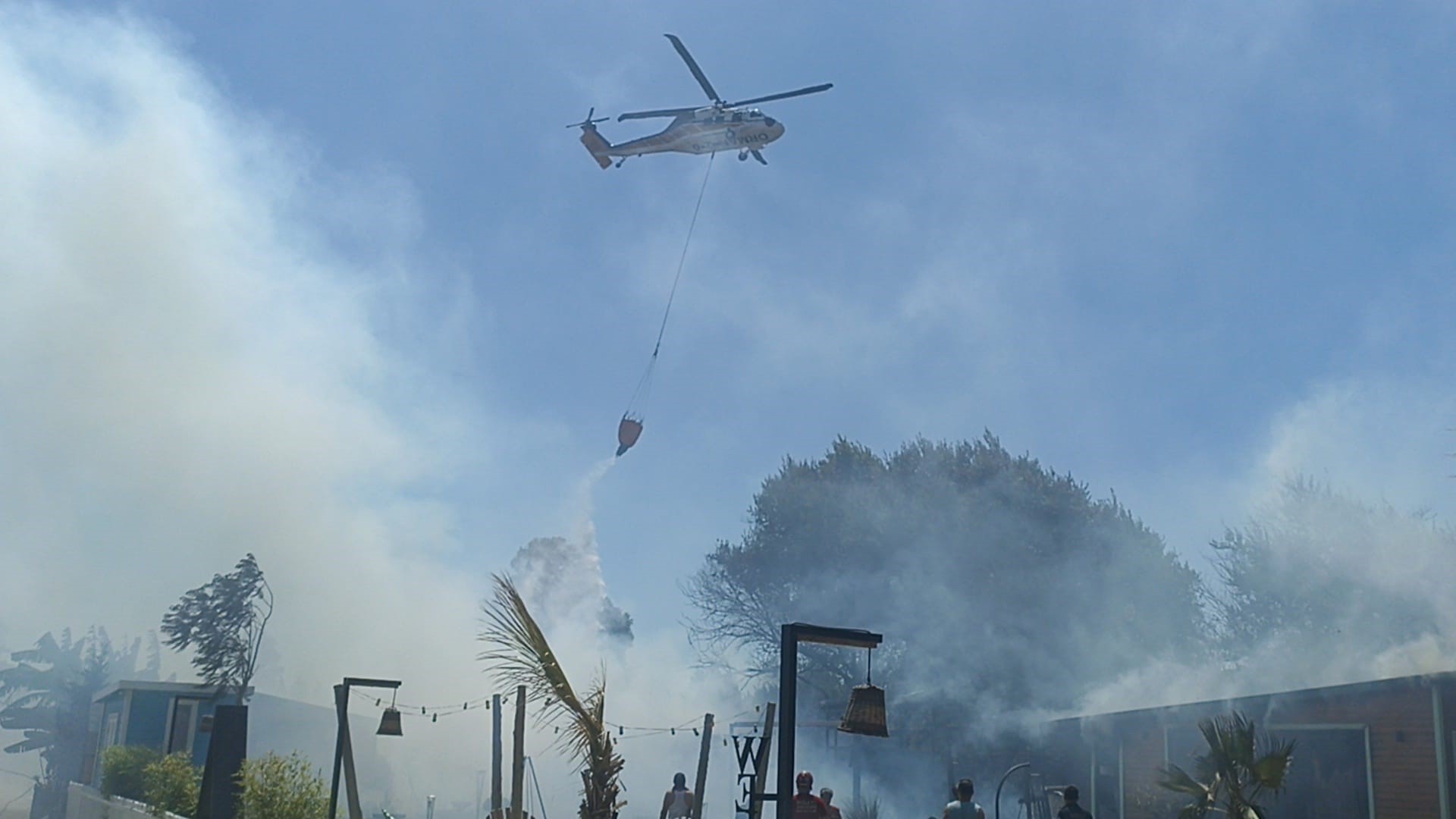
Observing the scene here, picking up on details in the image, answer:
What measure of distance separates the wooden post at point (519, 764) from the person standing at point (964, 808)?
3.88 meters

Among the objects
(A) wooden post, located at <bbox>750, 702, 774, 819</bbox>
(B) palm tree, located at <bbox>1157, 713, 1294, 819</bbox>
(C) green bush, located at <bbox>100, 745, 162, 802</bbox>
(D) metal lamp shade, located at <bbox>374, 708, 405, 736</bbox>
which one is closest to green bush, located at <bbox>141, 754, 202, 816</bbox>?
(C) green bush, located at <bbox>100, 745, 162, 802</bbox>

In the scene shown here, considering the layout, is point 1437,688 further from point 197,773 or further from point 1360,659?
point 197,773

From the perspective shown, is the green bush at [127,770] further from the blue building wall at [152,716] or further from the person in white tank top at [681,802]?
the person in white tank top at [681,802]

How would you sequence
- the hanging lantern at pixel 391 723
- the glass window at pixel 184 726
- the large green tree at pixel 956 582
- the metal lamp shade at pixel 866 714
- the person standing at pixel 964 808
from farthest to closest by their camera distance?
the large green tree at pixel 956 582 < the glass window at pixel 184 726 < the hanging lantern at pixel 391 723 < the person standing at pixel 964 808 < the metal lamp shade at pixel 866 714

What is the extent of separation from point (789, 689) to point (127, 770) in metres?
21.4

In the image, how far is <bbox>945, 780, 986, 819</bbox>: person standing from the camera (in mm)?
10992

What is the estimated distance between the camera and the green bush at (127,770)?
2392 centimetres

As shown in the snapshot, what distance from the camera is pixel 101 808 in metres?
23.1

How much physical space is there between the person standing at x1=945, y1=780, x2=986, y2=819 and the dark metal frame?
385 cm

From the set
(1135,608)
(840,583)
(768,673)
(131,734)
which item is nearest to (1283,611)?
(1135,608)

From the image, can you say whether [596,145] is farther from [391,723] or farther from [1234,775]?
[1234,775]

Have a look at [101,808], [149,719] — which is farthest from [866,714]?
[149,719]

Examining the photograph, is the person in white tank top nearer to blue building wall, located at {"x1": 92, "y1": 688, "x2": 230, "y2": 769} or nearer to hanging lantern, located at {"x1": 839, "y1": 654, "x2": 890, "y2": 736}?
hanging lantern, located at {"x1": 839, "y1": 654, "x2": 890, "y2": 736}

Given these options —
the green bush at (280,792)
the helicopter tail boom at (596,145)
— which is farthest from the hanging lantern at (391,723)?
the helicopter tail boom at (596,145)
